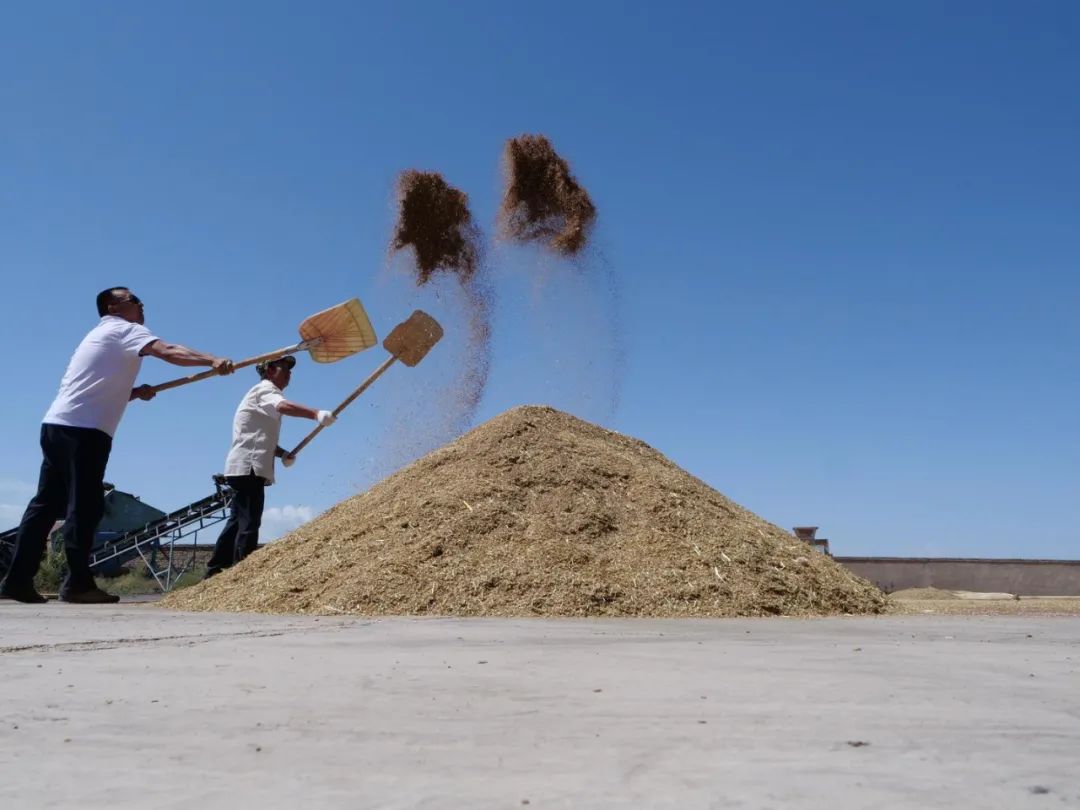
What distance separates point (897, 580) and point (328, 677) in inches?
594

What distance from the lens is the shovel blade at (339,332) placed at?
21.6ft

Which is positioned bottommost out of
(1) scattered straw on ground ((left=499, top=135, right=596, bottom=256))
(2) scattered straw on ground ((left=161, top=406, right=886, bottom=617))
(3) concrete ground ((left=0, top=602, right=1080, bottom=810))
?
(3) concrete ground ((left=0, top=602, right=1080, bottom=810))

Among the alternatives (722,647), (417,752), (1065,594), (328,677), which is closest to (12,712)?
(328,677)

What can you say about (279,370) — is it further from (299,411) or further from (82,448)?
(82,448)

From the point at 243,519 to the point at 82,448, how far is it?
1.69m

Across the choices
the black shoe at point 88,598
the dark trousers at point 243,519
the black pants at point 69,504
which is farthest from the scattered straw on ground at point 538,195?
the black shoe at point 88,598

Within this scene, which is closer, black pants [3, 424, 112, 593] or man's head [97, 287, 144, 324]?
black pants [3, 424, 112, 593]

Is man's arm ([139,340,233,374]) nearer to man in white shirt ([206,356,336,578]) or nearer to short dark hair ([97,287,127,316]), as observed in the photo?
short dark hair ([97,287,127,316])

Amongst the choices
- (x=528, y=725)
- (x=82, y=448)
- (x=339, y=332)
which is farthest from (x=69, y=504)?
(x=528, y=725)

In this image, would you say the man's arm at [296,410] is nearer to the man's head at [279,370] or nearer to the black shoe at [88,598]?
the man's head at [279,370]

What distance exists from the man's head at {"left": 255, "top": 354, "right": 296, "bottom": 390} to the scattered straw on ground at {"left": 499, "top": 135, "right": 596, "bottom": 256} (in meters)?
2.61

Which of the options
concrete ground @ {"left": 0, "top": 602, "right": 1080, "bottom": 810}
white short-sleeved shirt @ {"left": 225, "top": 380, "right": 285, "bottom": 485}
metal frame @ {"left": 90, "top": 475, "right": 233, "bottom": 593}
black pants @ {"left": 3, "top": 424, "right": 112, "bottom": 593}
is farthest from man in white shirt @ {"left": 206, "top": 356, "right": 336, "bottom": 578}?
metal frame @ {"left": 90, "top": 475, "right": 233, "bottom": 593}

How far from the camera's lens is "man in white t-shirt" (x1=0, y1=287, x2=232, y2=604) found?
455 cm

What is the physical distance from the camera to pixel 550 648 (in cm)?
250
